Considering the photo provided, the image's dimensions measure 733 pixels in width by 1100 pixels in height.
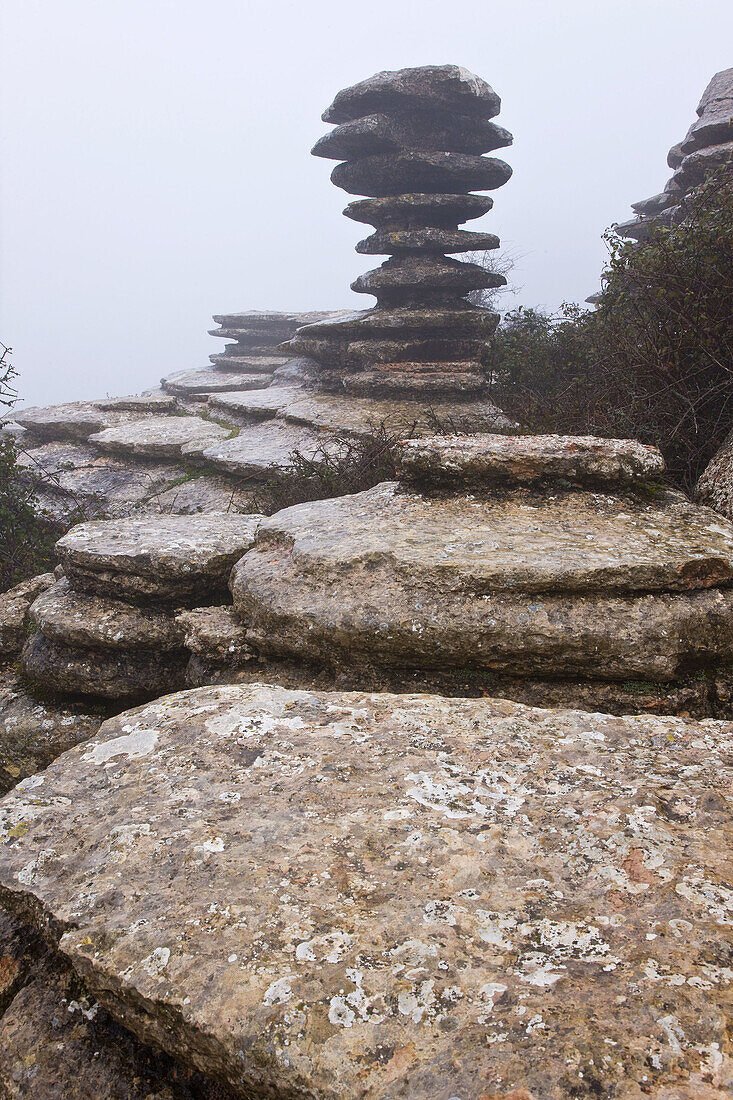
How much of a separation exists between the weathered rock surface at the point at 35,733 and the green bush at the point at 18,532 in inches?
115

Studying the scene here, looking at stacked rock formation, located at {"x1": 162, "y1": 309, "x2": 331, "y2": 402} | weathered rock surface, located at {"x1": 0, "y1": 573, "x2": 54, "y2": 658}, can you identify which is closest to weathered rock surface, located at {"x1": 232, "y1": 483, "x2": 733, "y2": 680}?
weathered rock surface, located at {"x1": 0, "y1": 573, "x2": 54, "y2": 658}

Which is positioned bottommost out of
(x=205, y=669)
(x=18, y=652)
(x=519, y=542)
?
(x=18, y=652)

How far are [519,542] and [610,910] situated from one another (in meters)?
2.47

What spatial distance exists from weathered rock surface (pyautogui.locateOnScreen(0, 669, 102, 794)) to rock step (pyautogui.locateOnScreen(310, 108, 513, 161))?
1085cm

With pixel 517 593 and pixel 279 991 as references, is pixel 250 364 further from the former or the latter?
pixel 279 991

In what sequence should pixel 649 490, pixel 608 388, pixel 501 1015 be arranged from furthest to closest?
pixel 608 388, pixel 649 490, pixel 501 1015

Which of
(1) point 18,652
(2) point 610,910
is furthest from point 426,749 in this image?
(1) point 18,652

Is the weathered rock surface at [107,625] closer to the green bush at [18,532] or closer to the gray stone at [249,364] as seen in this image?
the green bush at [18,532]

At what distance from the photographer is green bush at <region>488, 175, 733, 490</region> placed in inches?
221

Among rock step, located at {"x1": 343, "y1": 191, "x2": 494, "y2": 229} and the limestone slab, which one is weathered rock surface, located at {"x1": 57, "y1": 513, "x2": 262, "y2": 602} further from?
rock step, located at {"x1": 343, "y1": 191, "x2": 494, "y2": 229}

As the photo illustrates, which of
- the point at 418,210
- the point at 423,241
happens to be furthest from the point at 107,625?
the point at 418,210

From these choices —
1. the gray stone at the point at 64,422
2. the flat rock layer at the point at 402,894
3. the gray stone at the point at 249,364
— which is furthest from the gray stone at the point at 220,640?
the gray stone at the point at 249,364

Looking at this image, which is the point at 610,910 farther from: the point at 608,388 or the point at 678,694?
the point at 608,388

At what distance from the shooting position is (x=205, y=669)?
4.38m
